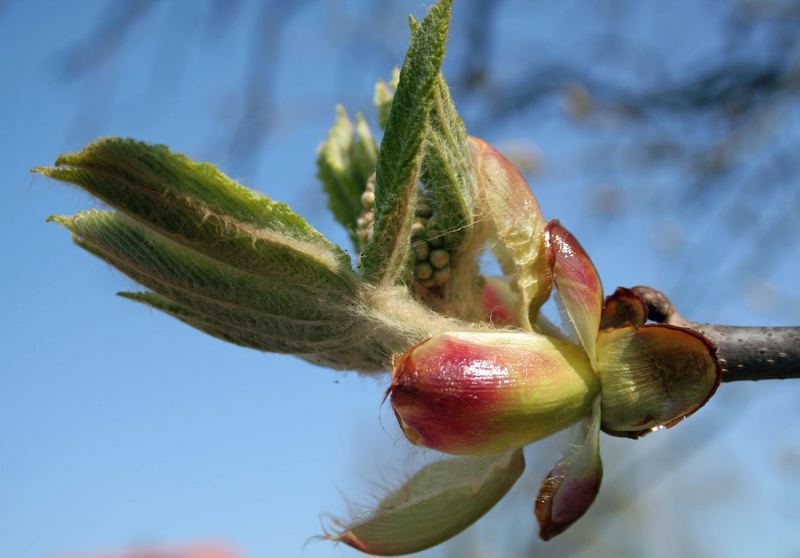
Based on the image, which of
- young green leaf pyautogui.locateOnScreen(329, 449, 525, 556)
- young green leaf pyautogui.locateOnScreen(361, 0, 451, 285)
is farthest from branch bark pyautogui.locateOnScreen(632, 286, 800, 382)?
young green leaf pyautogui.locateOnScreen(361, 0, 451, 285)

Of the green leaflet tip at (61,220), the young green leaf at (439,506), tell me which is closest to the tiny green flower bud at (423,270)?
the young green leaf at (439,506)

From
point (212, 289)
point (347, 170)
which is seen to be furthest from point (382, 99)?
point (212, 289)

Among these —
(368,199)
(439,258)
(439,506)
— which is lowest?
(439,506)

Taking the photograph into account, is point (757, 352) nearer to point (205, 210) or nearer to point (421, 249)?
point (421, 249)

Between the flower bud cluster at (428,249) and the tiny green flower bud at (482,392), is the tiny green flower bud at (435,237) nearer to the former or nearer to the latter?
the flower bud cluster at (428,249)

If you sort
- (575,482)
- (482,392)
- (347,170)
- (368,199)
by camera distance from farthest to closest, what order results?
(347,170) → (368,199) → (575,482) → (482,392)

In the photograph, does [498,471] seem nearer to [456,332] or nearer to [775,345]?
[456,332]
